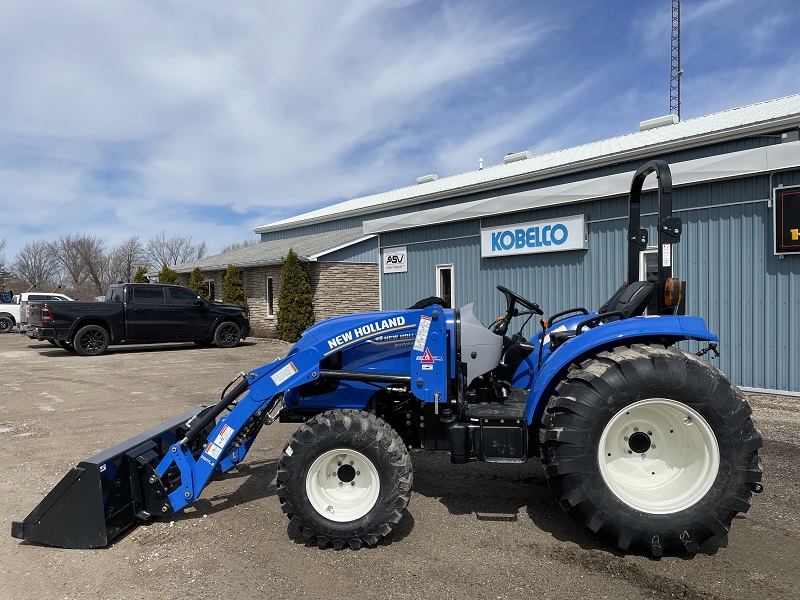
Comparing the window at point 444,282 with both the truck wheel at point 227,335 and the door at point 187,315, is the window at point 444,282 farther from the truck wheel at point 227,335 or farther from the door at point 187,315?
the door at point 187,315

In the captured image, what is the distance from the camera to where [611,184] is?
9.16 metres

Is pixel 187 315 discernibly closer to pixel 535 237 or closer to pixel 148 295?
pixel 148 295

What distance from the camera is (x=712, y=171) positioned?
8.12m

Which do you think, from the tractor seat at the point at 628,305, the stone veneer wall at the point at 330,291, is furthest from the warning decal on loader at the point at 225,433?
the stone veneer wall at the point at 330,291

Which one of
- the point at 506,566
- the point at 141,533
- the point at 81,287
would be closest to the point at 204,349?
the point at 141,533

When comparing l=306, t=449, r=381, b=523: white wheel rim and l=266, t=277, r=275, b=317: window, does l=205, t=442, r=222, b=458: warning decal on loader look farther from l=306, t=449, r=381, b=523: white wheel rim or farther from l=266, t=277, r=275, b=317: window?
l=266, t=277, r=275, b=317: window

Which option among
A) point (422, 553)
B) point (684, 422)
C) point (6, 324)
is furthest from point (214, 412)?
point (6, 324)

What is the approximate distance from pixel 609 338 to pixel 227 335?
1418 centimetres

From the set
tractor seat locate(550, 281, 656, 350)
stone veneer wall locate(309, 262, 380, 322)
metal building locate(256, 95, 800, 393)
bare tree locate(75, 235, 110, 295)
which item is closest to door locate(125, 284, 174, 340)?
stone veneer wall locate(309, 262, 380, 322)

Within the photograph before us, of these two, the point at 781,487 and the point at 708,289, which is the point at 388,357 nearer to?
the point at 781,487

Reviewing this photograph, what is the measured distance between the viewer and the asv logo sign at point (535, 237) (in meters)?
9.78

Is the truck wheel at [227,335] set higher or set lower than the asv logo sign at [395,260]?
lower

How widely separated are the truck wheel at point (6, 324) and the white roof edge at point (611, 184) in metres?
19.5

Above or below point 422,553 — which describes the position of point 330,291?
above
